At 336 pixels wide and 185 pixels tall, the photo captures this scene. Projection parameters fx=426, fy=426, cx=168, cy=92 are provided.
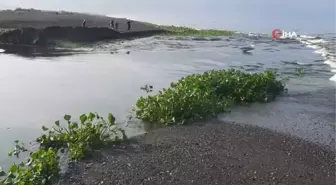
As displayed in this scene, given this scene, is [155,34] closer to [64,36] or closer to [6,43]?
[64,36]

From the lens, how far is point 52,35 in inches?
1529

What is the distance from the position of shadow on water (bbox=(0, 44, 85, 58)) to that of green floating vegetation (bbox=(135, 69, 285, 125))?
1710 centimetres

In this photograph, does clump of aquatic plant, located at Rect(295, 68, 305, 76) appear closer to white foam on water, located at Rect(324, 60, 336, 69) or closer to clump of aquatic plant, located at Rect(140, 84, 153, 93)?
white foam on water, located at Rect(324, 60, 336, 69)

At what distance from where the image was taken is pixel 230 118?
14.7 m

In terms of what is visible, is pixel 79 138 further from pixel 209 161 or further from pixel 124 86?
pixel 124 86

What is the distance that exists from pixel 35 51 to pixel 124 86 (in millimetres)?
15376

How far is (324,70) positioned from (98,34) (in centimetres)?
2337

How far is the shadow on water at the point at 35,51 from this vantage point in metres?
31.6

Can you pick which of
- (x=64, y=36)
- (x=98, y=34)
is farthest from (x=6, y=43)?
(x=98, y=34)

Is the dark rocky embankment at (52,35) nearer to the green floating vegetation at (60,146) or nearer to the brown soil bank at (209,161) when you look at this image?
the green floating vegetation at (60,146)

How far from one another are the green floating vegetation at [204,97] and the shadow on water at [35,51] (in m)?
17.1

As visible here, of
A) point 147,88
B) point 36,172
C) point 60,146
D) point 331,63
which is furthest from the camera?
point 331,63

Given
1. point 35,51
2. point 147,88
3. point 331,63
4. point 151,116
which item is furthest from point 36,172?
point 331,63

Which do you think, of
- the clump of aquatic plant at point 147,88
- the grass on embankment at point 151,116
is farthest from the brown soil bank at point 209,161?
the clump of aquatic plant at point 147,88
